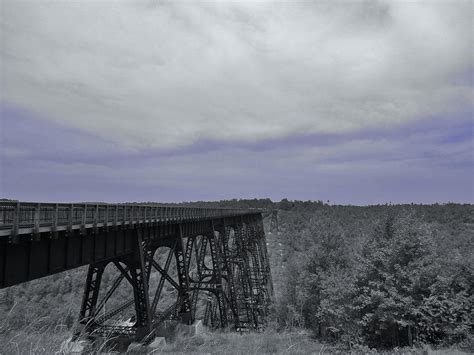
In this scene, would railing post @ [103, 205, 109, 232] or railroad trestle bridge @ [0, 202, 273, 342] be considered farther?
railing post @ [103, 205, 109, 232]

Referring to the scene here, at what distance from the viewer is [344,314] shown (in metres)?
18.4

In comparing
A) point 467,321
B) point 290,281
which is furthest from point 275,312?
point 467,321

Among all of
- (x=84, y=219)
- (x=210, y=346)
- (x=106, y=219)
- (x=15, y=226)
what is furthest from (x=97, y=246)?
(x=210, y=346)

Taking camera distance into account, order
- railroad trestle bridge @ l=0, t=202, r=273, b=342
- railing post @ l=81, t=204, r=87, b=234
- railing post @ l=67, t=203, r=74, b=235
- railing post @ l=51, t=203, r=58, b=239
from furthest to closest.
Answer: railing post @ l=81, t=204, r=87, b=234
railing post @ l=67, t=203, r=74, b=235
railing post @ l=51, t=203, r=58, b=239
railroad trestle bridge @ l=0, t=202, r=273, b=342

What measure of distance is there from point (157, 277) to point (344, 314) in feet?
126

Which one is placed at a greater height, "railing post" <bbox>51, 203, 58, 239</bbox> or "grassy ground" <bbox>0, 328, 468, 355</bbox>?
"railing post" <bbox>51, 203, 58, 239</bbox>

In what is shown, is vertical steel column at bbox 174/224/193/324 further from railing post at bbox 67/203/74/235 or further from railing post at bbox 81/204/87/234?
railing post at bbox 67/203/74/235

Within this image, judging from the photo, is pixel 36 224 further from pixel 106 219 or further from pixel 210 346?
pixel 210 346

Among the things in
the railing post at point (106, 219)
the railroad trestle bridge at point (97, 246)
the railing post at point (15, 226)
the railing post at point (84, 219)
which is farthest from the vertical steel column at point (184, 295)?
the railing post at point (15, 226)

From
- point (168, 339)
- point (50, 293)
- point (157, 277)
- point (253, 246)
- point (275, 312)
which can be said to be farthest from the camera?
point (157, 277)

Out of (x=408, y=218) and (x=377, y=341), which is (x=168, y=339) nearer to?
(x=377, y=341)

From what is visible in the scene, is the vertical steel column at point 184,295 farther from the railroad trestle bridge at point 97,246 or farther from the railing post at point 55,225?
the railing post at point 55,225

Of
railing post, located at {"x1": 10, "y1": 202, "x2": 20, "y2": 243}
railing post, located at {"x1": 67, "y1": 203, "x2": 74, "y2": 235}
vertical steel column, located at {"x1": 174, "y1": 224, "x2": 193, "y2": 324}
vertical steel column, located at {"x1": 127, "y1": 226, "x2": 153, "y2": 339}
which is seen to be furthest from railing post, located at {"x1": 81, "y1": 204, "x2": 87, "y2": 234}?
vertical steel column, located at {"x1": 174, "y1": 224, "x2": 193, "y2": 324}

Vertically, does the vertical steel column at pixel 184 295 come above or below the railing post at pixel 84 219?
below
